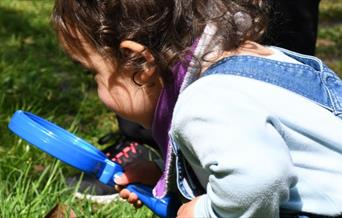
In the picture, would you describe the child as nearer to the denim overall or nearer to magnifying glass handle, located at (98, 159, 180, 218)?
the denim overall

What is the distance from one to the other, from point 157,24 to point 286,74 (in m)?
0.29

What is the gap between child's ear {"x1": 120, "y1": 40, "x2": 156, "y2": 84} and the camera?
5.35ft

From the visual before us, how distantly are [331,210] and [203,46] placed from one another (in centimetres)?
44

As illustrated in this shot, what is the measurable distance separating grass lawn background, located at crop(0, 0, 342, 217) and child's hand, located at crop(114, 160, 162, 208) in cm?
18

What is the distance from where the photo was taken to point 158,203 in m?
1.91

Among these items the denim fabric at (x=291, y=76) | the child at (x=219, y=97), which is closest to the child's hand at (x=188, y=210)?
the child at (x=219, y=97)

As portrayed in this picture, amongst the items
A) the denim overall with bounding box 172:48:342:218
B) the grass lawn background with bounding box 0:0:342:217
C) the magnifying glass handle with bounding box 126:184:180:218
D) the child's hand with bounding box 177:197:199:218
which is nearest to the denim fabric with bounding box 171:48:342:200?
the denim overall with bounding box 172:48:342:218

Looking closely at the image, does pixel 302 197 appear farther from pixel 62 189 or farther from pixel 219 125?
pixel 62 189

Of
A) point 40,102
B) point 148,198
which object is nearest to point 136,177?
point 148,198

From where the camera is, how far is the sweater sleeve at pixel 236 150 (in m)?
1.40

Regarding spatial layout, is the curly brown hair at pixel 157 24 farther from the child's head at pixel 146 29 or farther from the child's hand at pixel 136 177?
the child's hand at pixel 136 177

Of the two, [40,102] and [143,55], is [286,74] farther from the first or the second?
[40,102]

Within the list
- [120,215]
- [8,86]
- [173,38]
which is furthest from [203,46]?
[8,86]

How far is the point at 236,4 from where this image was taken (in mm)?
1693
